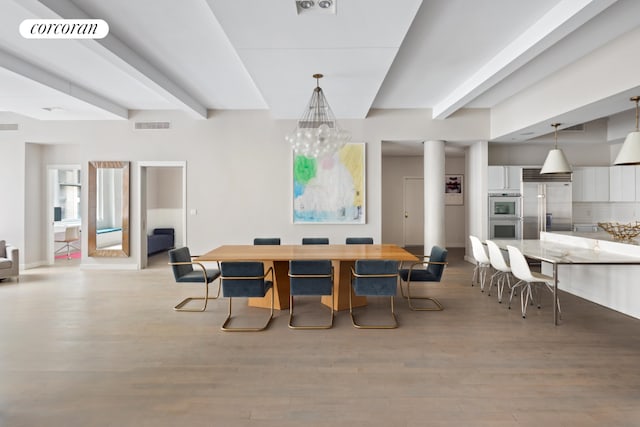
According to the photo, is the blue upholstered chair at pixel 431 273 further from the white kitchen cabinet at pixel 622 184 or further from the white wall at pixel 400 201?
the white wall at pixel 400 201

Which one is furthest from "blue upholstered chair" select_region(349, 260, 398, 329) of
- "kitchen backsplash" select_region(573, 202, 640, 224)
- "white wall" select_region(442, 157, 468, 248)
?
"white wall" select_region(442, 157, 468, 248)

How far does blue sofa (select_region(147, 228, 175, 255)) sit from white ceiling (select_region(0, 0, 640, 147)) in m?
3.47

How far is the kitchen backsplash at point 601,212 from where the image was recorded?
7.15 meters

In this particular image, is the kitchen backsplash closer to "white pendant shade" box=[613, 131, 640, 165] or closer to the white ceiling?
the white ceiling

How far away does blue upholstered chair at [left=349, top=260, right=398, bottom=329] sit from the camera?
3639mm

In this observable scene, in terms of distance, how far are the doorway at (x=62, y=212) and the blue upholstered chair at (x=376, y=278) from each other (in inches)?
260

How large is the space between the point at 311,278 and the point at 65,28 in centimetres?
322

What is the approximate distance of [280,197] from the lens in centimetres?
686

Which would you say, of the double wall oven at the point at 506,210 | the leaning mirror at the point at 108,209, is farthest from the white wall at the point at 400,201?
the leaning mirror at the point at 108,209

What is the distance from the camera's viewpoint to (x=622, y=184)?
6.93 m

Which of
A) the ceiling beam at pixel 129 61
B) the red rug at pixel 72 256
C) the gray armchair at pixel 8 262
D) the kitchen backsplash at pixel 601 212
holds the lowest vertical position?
the red rug at pixel 72 256

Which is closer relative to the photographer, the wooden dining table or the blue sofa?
the wooden dining table

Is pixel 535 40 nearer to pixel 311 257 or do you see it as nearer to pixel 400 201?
pixel 311 257

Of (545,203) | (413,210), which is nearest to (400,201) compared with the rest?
(413,210)
